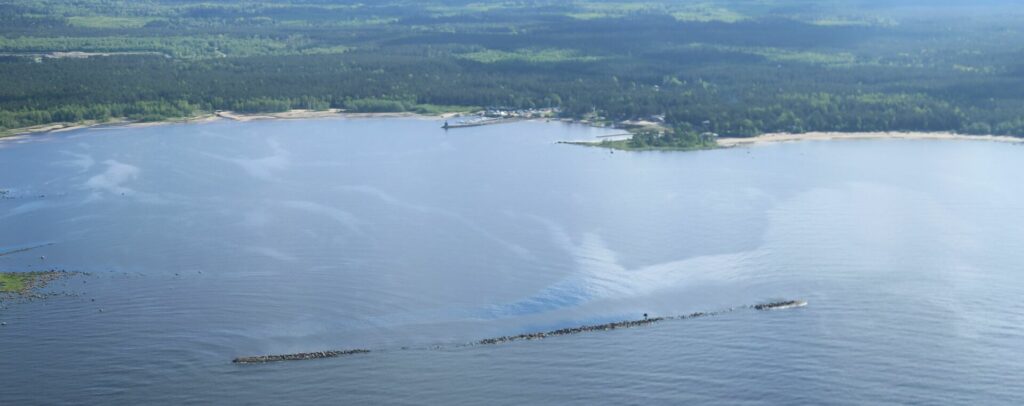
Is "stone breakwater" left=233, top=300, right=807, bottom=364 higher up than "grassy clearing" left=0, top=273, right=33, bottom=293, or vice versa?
"grassy clearing" left=0, top=273, right=33, bottom=293

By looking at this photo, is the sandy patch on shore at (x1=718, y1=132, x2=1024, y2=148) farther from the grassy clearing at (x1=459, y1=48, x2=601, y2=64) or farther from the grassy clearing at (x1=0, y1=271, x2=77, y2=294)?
the grassy clearing at (x1=0, y1=271, x2=77, y2=294)

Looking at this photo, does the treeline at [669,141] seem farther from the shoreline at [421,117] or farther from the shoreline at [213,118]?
the shoreline at [213,118]

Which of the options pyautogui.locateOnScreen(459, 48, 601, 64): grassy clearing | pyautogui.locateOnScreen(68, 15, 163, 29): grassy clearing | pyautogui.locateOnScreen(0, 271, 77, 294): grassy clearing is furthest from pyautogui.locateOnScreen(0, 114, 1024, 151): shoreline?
pyautogui.locateOnScreen(68, 15, 163, 29): grassy clearing

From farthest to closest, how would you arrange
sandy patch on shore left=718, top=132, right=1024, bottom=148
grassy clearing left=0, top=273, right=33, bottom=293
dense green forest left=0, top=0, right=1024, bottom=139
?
dense green forest left=0, top=0, right=1024, bottom=139
sandy patch on shore left=718, top=132, right=1024, bottom=148
grassy clearing left=0, top=273, right=33, bottom=293

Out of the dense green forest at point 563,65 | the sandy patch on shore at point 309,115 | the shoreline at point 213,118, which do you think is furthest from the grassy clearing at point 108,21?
the shoreline at point 213,118

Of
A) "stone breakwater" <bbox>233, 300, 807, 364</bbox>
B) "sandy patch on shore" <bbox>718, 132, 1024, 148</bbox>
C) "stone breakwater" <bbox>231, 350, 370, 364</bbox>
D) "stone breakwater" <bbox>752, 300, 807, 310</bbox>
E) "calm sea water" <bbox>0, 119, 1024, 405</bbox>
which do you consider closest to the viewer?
"calm sea water" <bbox>0, 119, 1024, 405</bbox>

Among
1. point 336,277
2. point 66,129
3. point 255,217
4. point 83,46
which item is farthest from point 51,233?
point 83,46
